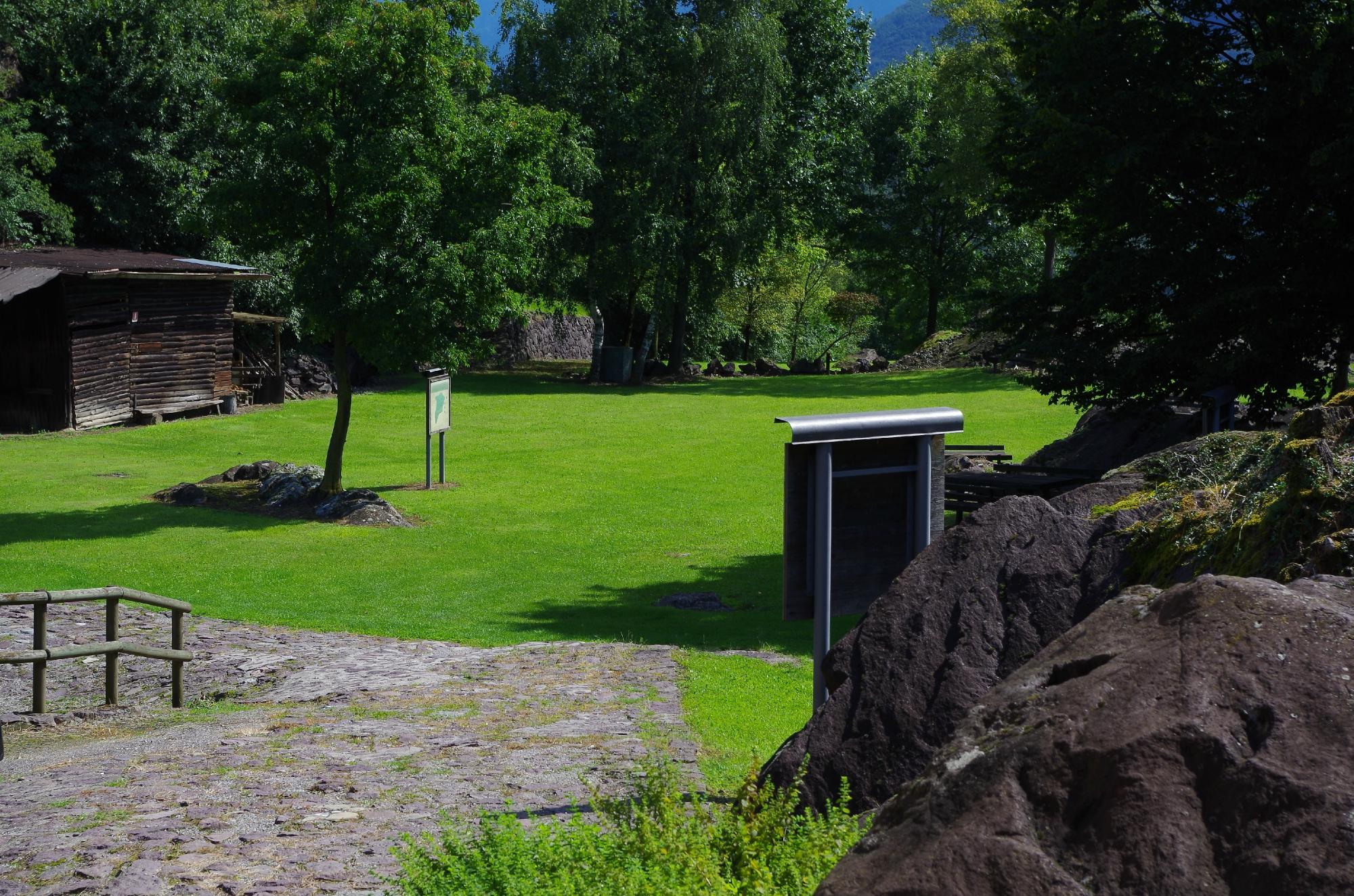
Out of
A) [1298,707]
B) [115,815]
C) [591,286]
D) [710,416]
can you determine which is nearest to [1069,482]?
[115,815]

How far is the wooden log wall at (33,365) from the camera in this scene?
31.9 metres

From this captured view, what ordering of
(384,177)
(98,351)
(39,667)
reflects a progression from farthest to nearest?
(98,351)
(384,177)
(39,667)

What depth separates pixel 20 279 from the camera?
29.6 meters

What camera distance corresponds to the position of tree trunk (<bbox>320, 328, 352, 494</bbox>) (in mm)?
23891

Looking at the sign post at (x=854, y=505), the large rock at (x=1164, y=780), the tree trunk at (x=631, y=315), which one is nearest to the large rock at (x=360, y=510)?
the sign post at (x=854, y=505)

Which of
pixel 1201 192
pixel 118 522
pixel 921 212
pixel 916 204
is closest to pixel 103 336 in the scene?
pixel 118 522

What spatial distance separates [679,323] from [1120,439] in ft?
99.2

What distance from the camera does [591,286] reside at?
4669 centimetres

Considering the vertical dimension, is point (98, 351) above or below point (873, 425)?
above

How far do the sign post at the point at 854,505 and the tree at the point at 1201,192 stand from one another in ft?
32.0

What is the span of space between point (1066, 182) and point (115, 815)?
1474 cm

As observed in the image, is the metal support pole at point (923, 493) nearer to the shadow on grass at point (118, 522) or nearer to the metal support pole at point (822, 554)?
the metal support pole at point (822, 554)

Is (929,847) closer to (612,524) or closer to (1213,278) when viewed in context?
(1213,278)

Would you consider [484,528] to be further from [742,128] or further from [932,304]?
[932,304]
